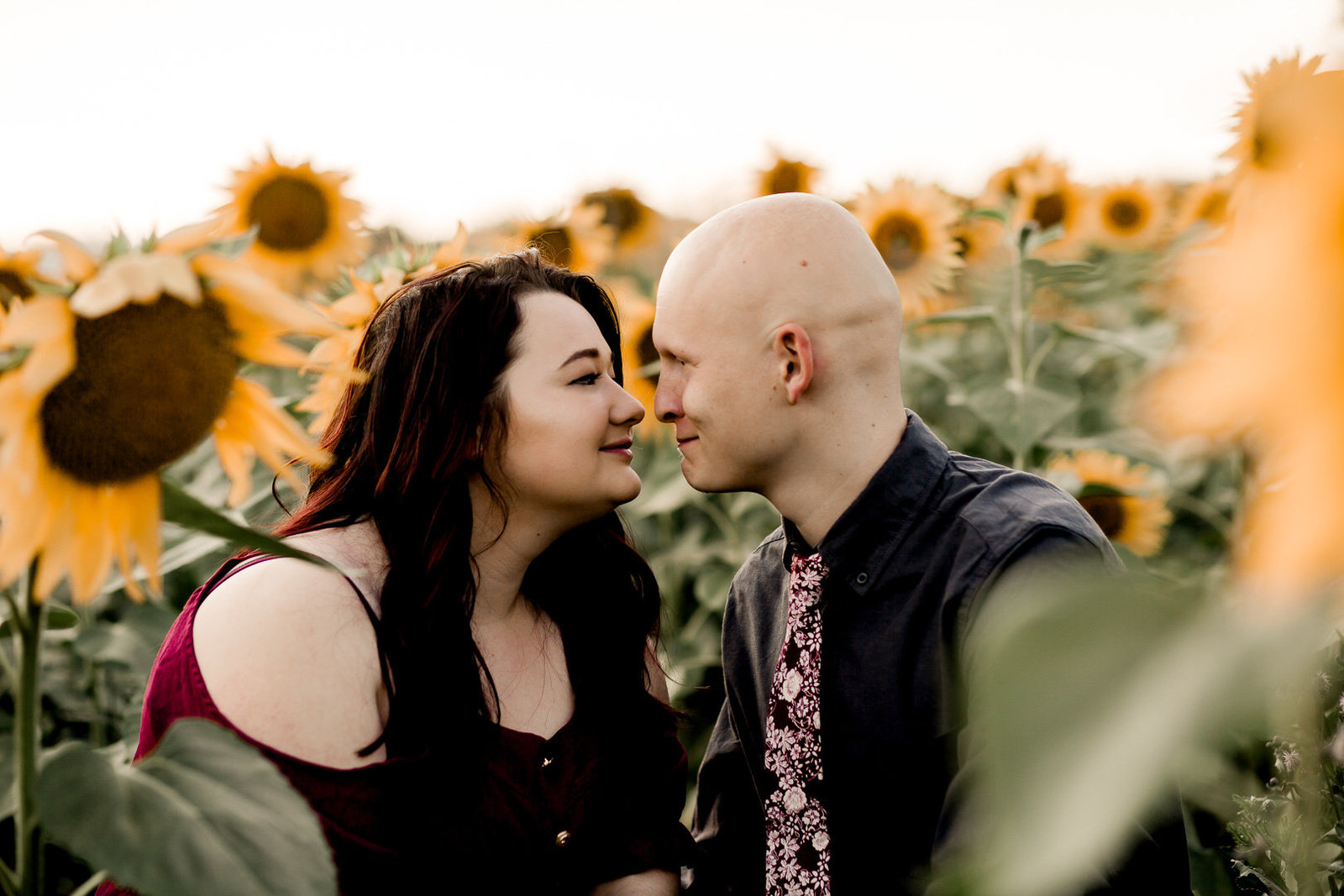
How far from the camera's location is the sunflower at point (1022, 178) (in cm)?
387

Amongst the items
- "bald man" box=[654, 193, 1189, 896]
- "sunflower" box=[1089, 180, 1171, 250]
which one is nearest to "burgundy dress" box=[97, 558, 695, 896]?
"bald man" box=[654, 193, 1189, 896]

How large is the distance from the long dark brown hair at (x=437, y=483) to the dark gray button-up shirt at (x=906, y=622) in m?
0.50

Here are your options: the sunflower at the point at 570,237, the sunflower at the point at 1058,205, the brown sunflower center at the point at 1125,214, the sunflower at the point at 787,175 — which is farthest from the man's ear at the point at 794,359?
the brown sunflower center at the point at 1125,214

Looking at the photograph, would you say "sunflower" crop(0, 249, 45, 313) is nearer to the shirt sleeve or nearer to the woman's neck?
the woman's neck

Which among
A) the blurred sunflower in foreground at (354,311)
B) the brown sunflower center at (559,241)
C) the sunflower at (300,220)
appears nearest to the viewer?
the blurred sunflower in foreground at (354,311)

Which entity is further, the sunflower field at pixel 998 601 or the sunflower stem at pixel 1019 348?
the sunflower stem at pixel 1019 348

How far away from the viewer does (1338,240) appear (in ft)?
1.05

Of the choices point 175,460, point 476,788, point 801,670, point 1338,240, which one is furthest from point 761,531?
point 1338,240

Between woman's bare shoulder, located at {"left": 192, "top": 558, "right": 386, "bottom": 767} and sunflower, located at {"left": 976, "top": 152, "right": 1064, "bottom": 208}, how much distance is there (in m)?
2.98

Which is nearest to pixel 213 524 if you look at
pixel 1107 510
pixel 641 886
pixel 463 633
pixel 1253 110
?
pixel 463 633

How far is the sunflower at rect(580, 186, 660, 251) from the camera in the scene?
14.0 ft

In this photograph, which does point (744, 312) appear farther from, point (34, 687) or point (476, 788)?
point (34, 687)

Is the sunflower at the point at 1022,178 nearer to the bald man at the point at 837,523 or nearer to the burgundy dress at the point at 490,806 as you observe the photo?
the bald man at the point at 837,523

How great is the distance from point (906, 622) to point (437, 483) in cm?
86
